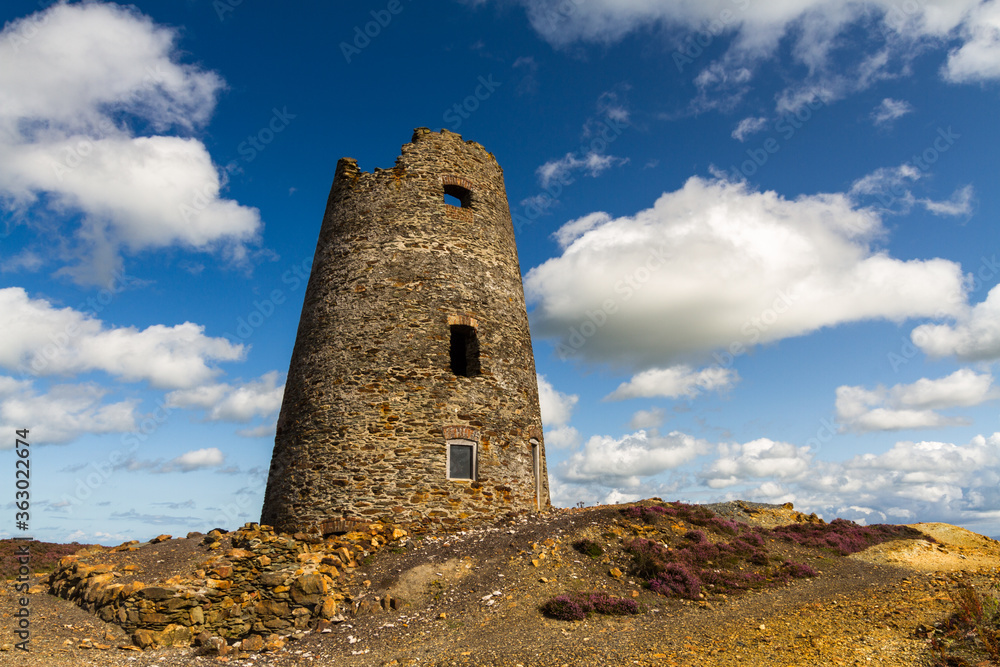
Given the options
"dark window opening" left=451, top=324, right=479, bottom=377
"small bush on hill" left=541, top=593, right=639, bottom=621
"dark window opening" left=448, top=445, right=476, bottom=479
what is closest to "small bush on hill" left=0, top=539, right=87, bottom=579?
"dark window opening" left=448, top=445, right=476, bottom=479

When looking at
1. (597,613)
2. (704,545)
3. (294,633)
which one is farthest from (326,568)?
(704,545)

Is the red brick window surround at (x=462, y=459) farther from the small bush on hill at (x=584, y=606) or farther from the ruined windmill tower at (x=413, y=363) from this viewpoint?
the small bush on hill at (x=584, y=606)

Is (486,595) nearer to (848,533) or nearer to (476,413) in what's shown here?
(476,413)

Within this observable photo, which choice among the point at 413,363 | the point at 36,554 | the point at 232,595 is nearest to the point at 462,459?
the point at 413,363

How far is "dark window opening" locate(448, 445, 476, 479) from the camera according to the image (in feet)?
54.3

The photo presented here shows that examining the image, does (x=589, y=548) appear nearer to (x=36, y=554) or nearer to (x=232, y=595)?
(x=232, y=595)

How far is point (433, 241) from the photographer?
62.0ft

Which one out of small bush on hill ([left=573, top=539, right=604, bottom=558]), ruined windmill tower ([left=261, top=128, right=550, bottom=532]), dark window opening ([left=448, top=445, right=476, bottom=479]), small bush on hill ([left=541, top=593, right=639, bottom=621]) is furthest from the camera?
dark window opening ([left=448, top=445, right=476, bottom=479])

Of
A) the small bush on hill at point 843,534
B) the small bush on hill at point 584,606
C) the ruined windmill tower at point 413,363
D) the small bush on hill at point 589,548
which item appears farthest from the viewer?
the small bush on hill at point 843,534

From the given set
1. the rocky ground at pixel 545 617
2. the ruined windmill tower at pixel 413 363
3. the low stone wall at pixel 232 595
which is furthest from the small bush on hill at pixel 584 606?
the ruined windmill tower at pixel 413 363

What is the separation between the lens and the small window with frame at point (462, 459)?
54.3 feet

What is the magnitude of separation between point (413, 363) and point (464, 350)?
7.82 feet

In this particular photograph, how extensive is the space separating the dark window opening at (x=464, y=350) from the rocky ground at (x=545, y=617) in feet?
16.3

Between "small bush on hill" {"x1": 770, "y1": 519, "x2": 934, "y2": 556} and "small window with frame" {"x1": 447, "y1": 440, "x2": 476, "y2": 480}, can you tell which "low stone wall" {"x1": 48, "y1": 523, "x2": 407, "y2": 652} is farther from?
"small bush on hill" {"x1": 770, "y1": 519, "x2": 934, "y2": 556}
